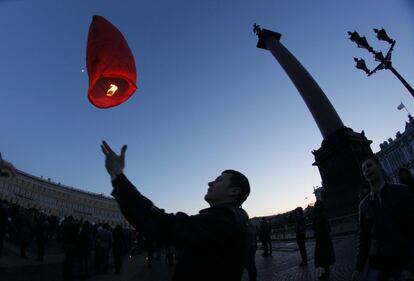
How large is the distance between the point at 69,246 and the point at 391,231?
9531 millimetres

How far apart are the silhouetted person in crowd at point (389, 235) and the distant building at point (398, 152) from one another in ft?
229

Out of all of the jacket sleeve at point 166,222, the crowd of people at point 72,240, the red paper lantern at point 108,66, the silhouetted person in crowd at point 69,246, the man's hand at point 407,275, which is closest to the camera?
the jacket sleeve at point 166,222

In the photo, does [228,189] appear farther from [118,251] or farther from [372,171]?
[118,251]

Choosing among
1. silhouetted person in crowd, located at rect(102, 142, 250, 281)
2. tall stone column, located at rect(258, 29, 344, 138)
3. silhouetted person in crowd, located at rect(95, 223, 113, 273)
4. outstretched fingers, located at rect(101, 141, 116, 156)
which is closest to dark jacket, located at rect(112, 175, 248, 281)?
silhouetted person in crowd, located at rect(102, 142, 250, 281)

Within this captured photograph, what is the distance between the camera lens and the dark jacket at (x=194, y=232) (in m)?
1.60

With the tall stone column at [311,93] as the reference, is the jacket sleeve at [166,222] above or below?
below

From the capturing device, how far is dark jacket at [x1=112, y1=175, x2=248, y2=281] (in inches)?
62.8

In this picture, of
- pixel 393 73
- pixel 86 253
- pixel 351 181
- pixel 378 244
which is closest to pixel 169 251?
pixel 86 253

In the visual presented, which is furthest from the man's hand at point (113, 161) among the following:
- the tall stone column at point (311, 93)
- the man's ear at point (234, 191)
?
the tall stone column at point (311, 93)

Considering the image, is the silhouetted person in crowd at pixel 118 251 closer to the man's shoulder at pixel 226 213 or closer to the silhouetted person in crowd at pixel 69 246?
the silhouetted person in crowd at pixel 69 246

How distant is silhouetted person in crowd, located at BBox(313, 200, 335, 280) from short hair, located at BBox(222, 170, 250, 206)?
5.73 m

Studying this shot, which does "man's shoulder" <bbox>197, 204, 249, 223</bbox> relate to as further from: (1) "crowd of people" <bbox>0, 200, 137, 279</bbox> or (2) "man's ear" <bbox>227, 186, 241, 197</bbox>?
(1) "crowd of people" <bbox>0, 200, 137, 279</bbox>

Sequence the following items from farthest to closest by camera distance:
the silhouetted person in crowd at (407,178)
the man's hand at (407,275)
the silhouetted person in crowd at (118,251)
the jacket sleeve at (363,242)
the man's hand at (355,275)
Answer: the silhouetted person in crowd at (118,251)
the silhouetted person in crowd at (407,178)
the jacket sleeve at (363,242)
the man's hand at (355,275)
the man's hand at (407,275)

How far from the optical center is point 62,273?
1030 cm
